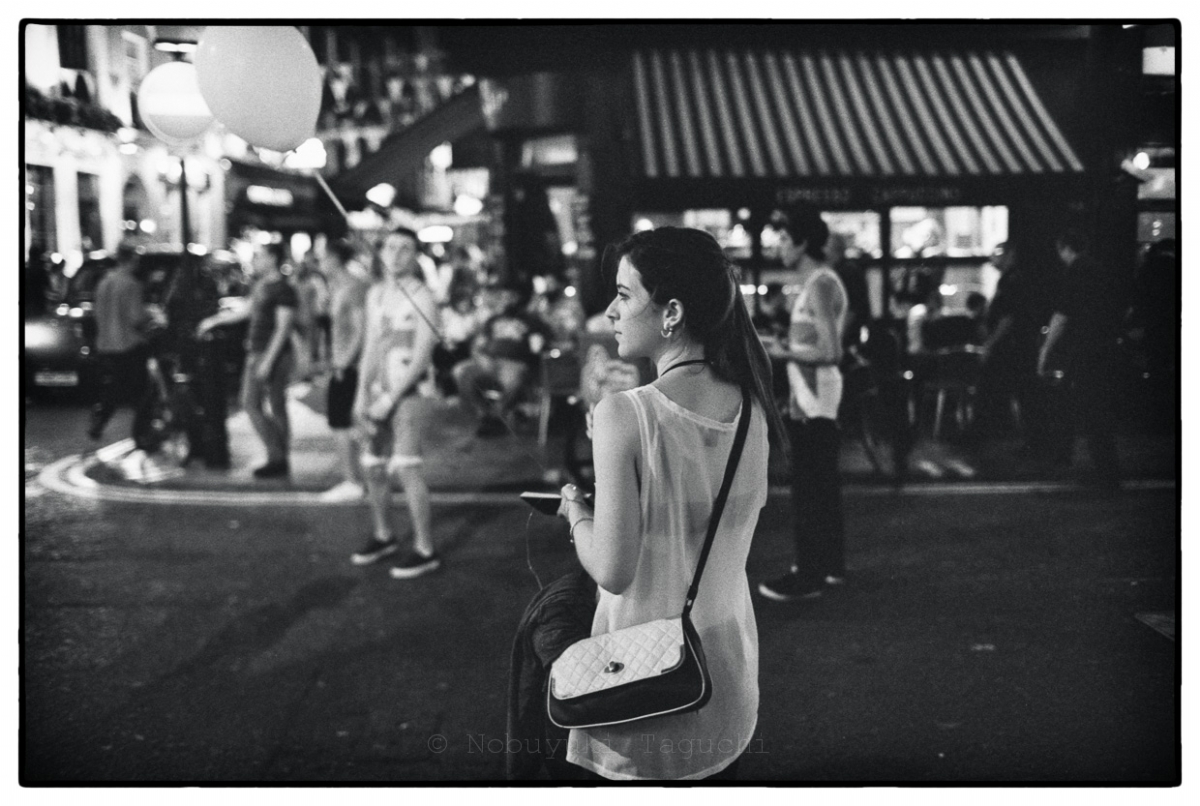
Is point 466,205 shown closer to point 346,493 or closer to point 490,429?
point 490,429

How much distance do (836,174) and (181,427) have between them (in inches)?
202

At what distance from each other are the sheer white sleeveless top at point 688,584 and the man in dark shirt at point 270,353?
19.7ft

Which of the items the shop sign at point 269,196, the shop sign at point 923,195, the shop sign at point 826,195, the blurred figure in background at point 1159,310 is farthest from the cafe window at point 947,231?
the shop sign at point 269,196

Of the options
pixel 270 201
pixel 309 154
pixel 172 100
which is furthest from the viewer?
pixel 270 201

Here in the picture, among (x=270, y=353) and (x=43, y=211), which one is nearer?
(x=43, y=211)

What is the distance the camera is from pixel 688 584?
9.31 ft

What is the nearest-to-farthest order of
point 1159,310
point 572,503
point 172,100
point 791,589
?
point 572,503 → point 172,100 → point 1159,310 → point 791,589

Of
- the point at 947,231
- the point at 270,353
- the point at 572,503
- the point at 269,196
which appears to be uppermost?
the point at 269,196

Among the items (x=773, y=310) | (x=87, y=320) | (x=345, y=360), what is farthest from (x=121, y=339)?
(x=773, y=310)

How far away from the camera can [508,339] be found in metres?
10.0

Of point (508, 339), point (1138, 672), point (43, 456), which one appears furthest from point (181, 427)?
point (1138, 672)

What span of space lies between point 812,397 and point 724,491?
276 centimetres

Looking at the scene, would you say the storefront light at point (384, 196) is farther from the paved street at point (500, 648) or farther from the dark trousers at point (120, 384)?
the paved street at point (500, 648)

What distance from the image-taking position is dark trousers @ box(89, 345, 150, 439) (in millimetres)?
9000
